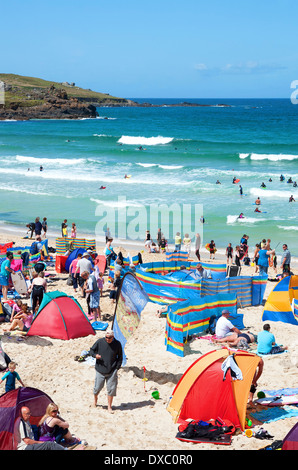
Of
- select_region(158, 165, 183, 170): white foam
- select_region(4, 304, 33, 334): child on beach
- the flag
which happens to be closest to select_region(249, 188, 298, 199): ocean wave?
select_region(158, 165, 183, 170): white foam

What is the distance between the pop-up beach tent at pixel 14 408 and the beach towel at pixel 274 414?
2.97m

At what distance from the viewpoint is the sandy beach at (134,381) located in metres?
7.27

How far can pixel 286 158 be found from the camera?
175 feet

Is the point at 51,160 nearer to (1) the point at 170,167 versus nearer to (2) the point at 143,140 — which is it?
(1) the point at 170,167

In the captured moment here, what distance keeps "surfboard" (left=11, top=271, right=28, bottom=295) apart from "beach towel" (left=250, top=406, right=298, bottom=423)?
751 cm

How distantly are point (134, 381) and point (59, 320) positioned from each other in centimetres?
226

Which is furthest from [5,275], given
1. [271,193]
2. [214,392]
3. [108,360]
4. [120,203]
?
[271,193]

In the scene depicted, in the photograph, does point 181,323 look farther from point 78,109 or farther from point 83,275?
point 78,109

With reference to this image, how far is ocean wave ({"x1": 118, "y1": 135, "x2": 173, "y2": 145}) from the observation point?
71019mm

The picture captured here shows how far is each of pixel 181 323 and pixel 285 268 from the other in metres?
6.66

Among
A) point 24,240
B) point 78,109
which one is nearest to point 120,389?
point 24,240

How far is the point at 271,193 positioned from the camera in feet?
115

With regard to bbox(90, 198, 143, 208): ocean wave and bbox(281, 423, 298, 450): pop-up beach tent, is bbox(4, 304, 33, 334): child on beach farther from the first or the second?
bbox(90, 198, 143, 208): ocean wave

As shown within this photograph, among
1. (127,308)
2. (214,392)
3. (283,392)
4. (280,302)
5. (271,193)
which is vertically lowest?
(283,392)
